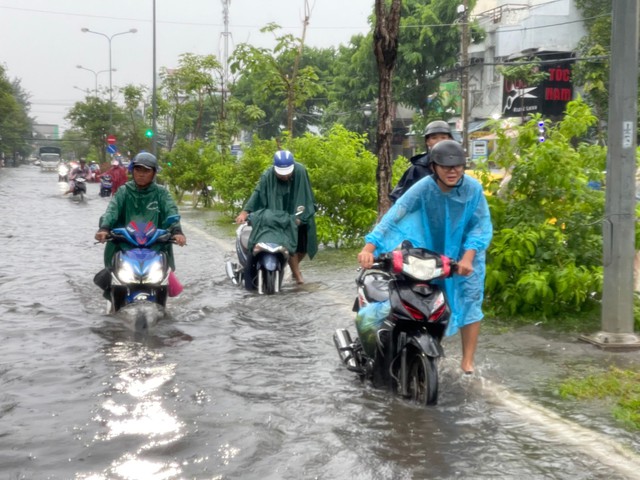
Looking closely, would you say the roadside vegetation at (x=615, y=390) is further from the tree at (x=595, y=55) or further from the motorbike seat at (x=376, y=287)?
the tree at (x=595, y=55)

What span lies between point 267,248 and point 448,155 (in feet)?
15.0

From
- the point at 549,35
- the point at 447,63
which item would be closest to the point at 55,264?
A: the point at 447,63

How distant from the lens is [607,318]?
6.90 m

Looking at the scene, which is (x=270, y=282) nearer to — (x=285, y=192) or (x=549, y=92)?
(x=285, y=192)

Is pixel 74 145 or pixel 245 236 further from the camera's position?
pixel 74 145

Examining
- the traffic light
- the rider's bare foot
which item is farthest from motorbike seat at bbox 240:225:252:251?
the rider's bare foot

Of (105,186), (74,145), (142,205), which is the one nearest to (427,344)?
(142,205)

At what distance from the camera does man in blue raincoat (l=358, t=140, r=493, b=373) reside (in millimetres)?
5621

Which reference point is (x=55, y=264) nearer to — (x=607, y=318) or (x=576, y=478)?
(x=607, y=318)

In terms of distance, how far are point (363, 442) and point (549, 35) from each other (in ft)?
139

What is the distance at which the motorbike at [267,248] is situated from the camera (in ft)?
32.3

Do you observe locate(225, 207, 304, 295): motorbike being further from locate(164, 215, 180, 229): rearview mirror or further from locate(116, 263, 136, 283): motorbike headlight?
locate(116, 263, 136, 283): motorbike headlight

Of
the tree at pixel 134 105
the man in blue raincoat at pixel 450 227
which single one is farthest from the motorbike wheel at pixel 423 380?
the tree at pixel 134 105

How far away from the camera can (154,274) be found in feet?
24.9
